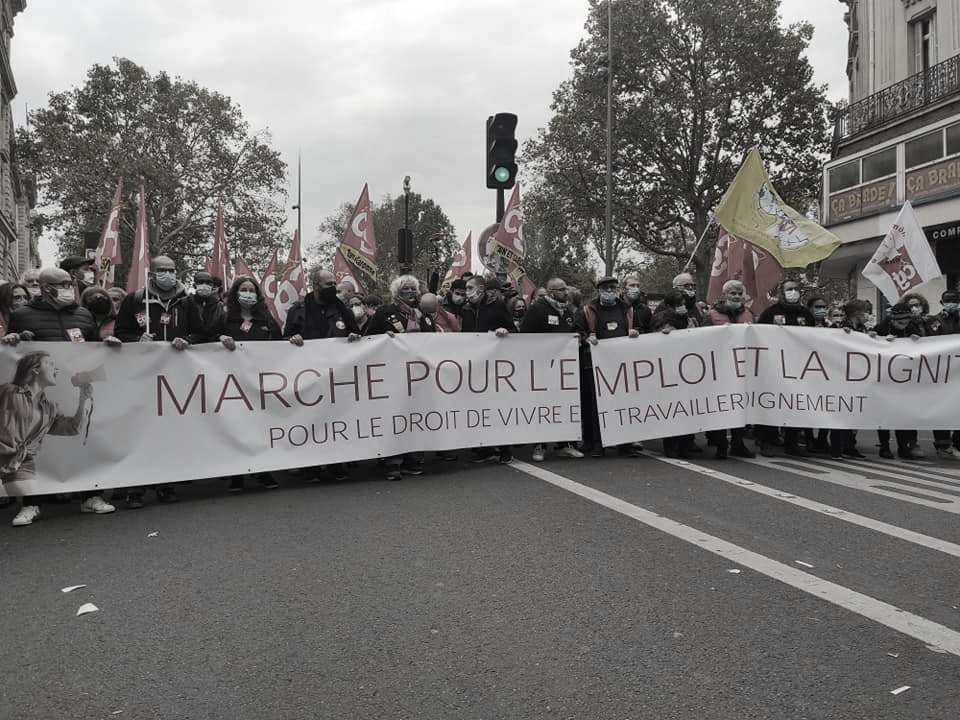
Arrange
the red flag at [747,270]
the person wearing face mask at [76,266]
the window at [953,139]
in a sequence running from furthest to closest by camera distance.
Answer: the window at [953,139] < the red flag at [747,270] < the person wearing face mask at [76,266]

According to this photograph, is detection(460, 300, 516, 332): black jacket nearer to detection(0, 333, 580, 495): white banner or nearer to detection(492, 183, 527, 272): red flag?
detection(0, 333, 580, 495): white banner

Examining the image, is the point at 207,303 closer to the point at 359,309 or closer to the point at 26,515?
the point at 26,515

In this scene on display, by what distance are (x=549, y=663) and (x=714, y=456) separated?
19.0 feet

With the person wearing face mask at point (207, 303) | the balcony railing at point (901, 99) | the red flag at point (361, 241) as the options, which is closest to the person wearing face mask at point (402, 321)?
the person wearing face mask at point (207, 303)

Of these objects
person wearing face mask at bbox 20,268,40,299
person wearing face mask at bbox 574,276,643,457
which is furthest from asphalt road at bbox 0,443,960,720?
person wearing face mask at bbox 20,268,40,299

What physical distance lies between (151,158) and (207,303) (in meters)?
31.8

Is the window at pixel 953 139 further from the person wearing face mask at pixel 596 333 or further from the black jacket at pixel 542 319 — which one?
the black jacket at pixel 542 319

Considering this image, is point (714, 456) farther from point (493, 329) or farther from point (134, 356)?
point (134, 356)

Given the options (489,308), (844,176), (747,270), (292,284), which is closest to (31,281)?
(489,308)

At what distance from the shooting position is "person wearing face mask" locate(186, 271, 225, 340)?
286 inches

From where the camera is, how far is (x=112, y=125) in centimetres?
3694

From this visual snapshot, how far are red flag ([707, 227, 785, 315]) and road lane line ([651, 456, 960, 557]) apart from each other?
186 inches

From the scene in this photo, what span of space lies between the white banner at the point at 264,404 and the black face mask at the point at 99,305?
0.89 metres

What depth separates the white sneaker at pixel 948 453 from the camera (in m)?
9.10
